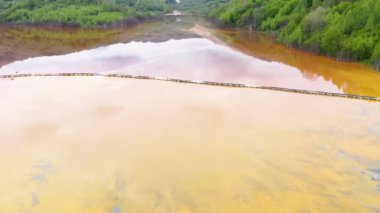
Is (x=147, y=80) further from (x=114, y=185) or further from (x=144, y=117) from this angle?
(x=114, y=185)

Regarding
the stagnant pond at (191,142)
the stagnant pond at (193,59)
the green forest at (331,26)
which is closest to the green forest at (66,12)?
the stagnant pond at (193,59)

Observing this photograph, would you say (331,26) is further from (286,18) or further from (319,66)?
(286,18)

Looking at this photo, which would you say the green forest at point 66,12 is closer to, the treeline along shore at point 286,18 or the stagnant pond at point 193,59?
the treeline along shore at point 286,18

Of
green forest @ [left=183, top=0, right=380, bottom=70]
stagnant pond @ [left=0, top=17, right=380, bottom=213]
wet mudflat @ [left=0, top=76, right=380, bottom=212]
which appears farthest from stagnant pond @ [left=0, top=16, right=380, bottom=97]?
wet mudflat @ [left=0, top=76, right=380, bottom=212]

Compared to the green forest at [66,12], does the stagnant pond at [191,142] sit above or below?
below

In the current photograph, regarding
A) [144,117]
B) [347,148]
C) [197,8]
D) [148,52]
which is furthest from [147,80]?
[197,8]

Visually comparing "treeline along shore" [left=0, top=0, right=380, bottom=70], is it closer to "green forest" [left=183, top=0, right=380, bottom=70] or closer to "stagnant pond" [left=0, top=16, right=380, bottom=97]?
"green forest" [left=183, top=0, right=380, bottom=70]
